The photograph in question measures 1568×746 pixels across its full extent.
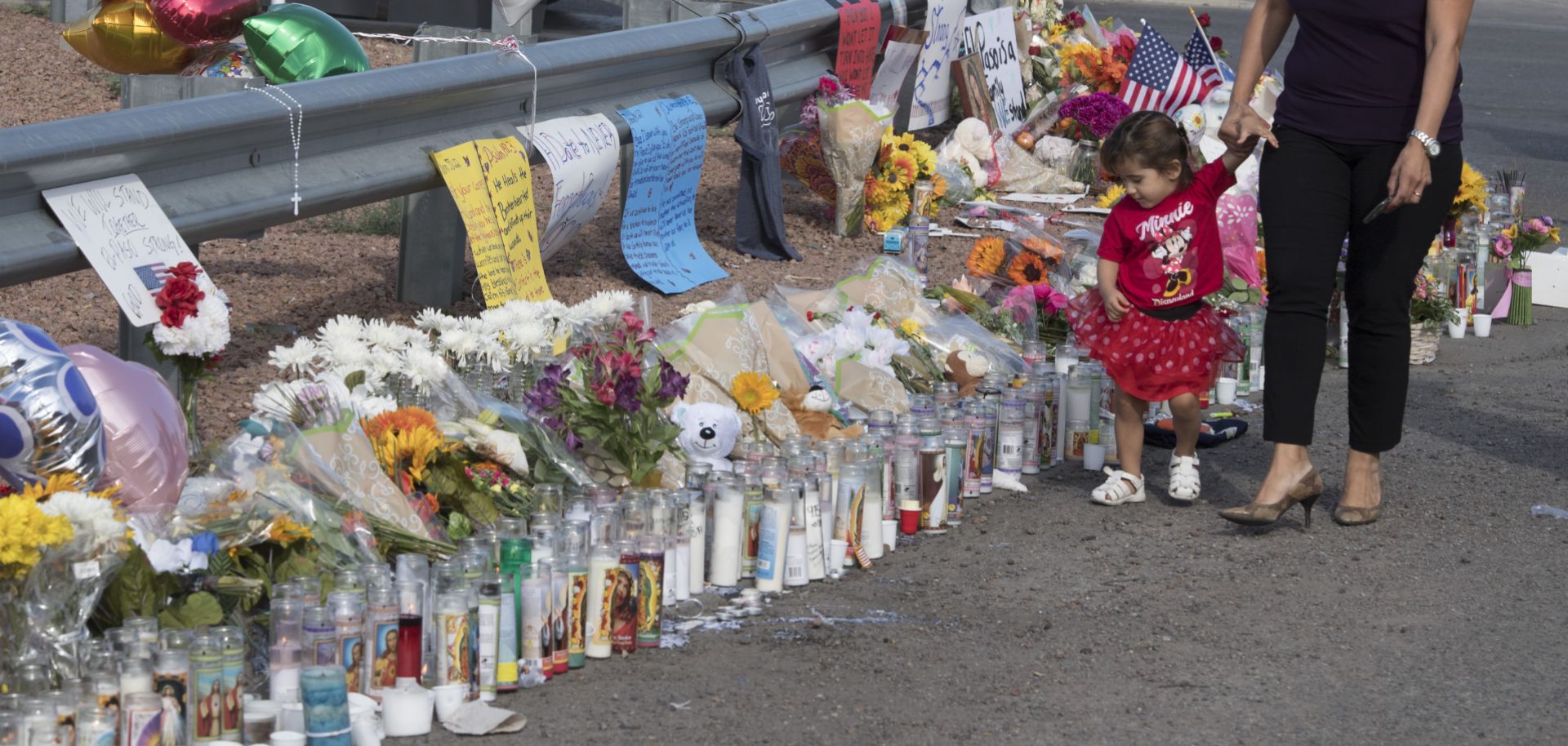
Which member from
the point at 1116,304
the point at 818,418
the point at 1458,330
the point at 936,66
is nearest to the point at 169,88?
the point at 818,418

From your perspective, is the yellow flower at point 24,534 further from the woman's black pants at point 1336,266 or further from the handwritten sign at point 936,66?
the handwritten sign at point 936,66

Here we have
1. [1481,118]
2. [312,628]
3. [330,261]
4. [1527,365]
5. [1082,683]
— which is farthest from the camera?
[1481,118]

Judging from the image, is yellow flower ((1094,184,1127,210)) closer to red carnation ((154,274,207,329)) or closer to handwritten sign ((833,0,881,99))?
handwritten sign ((833,0,881,99))

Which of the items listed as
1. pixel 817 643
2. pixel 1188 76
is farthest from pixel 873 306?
pixel 1188 76

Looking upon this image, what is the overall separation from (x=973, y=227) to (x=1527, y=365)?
9.14ft

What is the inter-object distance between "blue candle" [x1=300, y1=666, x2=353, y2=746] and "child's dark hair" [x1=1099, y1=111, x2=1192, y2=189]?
309 cm

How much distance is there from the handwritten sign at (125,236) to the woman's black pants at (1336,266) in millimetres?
2965

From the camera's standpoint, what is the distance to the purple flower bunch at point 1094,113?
1077 cm

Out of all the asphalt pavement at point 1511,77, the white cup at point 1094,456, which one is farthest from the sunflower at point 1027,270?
the asphalt pavement at point 1511,77

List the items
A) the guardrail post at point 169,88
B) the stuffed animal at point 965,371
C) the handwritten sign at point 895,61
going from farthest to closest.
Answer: the handwritten sign at point 895,61, the stuffed animal at point 965,371, the guardrail post at point 169,88

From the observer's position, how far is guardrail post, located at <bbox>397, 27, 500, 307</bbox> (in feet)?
21.3

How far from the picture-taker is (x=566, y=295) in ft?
23.1

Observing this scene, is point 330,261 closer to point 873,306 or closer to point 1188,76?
point 873,306

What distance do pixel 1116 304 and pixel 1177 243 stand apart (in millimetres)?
255
